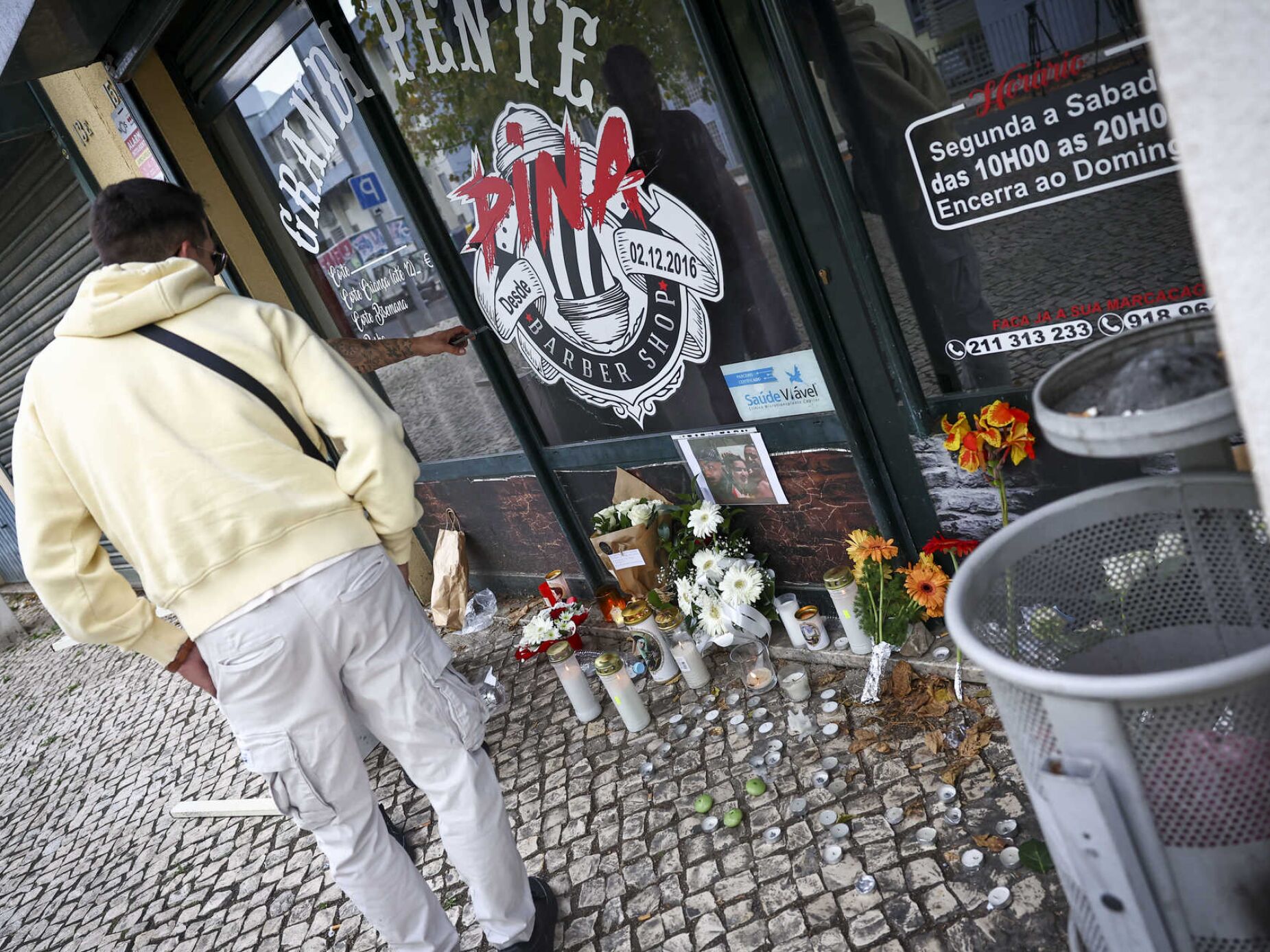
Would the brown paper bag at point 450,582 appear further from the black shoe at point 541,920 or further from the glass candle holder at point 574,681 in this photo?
the black shoe at point 541,920

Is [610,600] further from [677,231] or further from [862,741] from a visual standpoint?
[677,231]

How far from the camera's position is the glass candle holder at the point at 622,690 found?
11.5 ft

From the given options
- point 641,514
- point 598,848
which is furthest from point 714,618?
point 598,848

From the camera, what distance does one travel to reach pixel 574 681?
3.72 m

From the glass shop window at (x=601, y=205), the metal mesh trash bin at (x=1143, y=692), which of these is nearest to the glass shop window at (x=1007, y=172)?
the glass shop window at (x=601, y=205)

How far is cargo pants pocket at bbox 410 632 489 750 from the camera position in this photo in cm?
242

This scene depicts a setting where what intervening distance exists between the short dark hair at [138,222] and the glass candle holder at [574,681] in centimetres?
209

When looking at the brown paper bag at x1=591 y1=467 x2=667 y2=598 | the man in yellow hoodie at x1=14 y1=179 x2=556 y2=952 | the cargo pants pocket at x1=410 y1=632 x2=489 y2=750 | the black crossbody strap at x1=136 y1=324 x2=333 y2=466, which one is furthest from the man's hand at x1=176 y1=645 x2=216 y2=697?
the brown paper bag at x1=591 y1=467 x2=667 y2=598

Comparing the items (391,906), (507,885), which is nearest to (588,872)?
(507,885)

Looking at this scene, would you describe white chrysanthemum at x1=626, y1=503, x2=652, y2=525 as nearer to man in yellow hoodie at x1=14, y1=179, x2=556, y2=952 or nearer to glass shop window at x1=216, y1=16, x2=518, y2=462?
glass shop window at x1=216, y1=16, x2=518, y2=462

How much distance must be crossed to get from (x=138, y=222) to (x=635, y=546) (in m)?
2.20

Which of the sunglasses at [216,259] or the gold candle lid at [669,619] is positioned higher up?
the sunglasses at [216,259]

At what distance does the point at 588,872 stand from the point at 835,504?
62.1 inches

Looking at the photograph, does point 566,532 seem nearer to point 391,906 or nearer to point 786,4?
point 391,906
